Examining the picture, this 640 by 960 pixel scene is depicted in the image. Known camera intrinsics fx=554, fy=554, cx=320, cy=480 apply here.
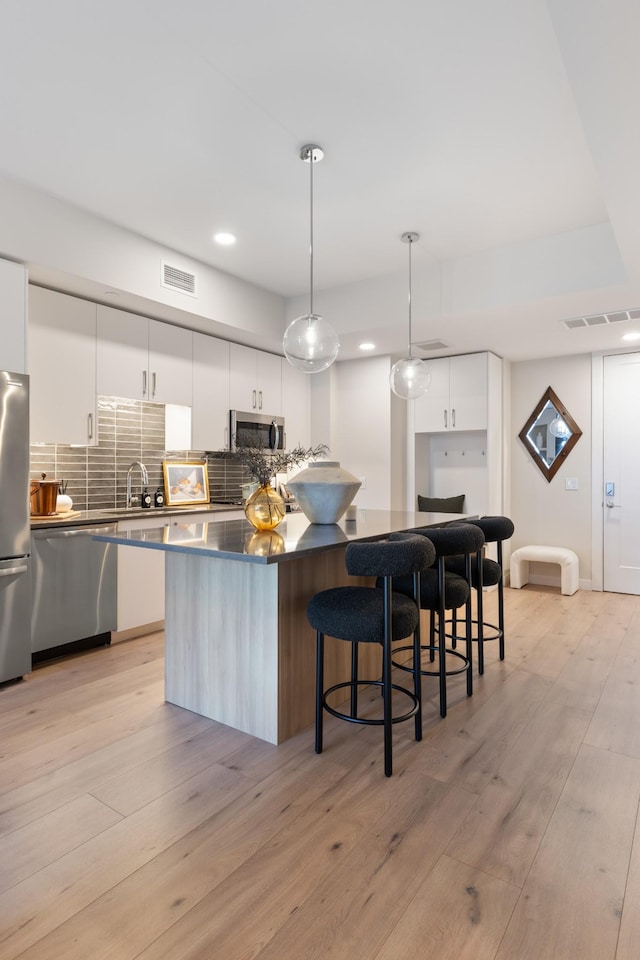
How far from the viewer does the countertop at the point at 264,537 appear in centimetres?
210

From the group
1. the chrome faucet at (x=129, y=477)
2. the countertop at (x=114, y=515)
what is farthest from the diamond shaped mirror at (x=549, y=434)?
the chrome faucet at (x=129, y=477)

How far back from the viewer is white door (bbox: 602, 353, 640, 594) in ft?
17.8

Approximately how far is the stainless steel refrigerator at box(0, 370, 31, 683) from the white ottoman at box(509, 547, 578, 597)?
4.47 metres

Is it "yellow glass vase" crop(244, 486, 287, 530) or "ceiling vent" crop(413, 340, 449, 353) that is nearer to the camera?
"yellow glass vase" crop(244, 486, 287, 530)

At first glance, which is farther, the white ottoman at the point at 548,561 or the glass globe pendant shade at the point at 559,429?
the glass globe pendant shade at the point at 559,429

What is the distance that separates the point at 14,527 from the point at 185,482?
6.14 ft

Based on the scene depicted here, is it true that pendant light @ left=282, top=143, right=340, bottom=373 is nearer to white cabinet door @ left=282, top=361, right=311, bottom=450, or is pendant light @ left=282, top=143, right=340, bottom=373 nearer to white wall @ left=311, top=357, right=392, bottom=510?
white cabinet door @ left=282, top=361, right=311, bottom=450

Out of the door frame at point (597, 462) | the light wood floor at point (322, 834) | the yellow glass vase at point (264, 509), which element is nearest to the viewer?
the light wood floor at point (322, 834)

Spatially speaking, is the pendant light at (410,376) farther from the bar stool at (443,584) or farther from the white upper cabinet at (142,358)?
the white upper cabinet at (142,358)

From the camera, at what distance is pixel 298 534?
2.69 metres

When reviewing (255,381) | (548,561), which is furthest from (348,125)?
(548,561)

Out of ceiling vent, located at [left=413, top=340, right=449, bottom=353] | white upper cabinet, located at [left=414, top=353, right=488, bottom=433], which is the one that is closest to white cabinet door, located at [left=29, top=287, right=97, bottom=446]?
ceiling vent, located at [left=413, top=340, right=449, bottom=353]

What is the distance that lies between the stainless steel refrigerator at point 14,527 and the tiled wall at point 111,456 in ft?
2.63

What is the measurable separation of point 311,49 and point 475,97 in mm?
755
